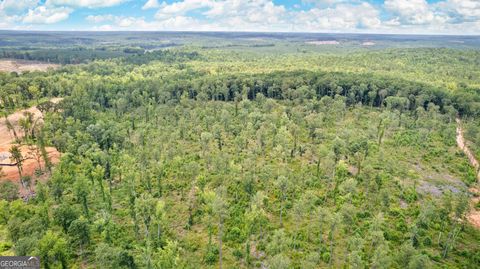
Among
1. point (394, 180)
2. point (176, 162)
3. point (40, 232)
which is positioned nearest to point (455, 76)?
point (394, 180)

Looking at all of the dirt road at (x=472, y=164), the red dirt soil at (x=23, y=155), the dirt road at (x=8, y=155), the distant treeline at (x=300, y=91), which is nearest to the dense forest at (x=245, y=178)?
→ the distant treeline at (x=300, y=91)

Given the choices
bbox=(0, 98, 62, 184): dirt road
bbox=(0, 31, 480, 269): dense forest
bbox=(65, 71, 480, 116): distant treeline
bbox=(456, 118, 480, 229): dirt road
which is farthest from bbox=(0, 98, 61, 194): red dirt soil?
bbox=(456, 118, 480, 229): dirt road

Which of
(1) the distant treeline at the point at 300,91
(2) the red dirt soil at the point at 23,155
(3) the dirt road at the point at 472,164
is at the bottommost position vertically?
(3) the dirt road at the point at 472,164

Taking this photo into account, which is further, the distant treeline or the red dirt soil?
the distant treeline

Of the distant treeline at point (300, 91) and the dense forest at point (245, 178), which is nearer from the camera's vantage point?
the dense forest at point (245, 178)

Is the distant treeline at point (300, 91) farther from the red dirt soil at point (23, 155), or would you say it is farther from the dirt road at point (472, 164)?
the red dirt soil at point (23, 155)

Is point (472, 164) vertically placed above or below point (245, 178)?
below

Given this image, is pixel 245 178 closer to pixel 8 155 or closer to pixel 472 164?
pixel 8 155

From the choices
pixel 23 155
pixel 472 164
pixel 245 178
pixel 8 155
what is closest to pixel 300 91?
pixel 472 164

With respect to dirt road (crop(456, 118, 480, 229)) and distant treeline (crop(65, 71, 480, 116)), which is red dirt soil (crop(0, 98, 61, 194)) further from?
dirt road (crop(456, 118, 480, 229))
